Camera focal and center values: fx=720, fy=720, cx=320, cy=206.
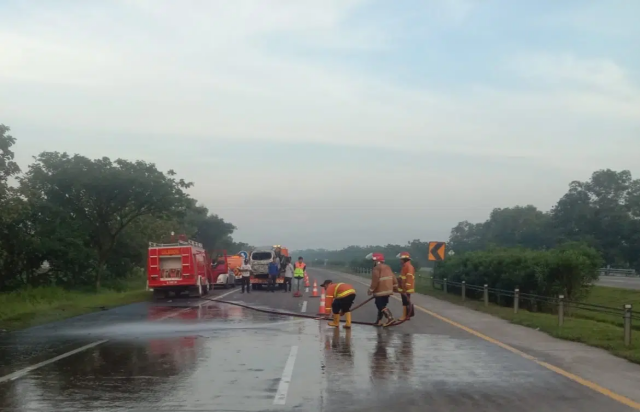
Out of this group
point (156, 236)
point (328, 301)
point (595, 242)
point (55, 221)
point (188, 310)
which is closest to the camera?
point (328, 301)

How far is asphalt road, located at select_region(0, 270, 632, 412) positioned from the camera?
8.46 metres

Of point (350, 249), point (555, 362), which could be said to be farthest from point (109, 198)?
point (350, 249)

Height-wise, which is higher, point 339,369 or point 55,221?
point 55,221

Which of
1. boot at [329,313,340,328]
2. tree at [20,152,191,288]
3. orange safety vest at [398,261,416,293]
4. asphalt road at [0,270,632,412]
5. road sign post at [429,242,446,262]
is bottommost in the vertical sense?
asphalt road at [0,270,632,412]

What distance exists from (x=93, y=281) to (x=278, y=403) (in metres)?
35.4

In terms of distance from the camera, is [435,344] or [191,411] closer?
[191,411]

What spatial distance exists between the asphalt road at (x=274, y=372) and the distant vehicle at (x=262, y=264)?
73.8 feet

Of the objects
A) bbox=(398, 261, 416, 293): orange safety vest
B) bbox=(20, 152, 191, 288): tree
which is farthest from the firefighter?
bbox=(20, 152, 191, 288): tree

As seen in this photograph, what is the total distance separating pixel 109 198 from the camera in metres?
40.2

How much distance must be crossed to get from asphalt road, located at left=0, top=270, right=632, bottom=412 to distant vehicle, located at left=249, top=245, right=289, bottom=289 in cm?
2248

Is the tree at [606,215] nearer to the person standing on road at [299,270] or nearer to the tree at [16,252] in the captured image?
the person standing on road at [299,270]

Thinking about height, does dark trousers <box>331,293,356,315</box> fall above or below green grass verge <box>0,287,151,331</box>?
above

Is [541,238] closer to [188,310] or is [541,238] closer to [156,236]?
[156,236]

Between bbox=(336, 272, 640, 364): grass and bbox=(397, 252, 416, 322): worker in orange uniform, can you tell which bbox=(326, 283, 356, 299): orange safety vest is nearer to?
bbox=(397, 252, 416, 322): worker in orange uniform
